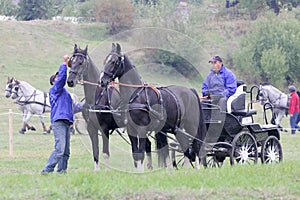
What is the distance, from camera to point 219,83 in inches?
525

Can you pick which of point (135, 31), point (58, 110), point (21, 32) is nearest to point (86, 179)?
point (58, 110)

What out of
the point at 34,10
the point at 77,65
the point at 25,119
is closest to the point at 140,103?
the point at 77,65

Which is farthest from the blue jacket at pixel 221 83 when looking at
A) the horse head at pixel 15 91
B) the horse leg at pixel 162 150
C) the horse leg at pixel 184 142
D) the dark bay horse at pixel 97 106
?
the horse head at pixel 15 91

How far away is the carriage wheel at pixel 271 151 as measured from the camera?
46.0 feet

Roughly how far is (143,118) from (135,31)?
6.24 feet

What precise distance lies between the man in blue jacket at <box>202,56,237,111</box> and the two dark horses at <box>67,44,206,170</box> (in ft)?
1.45

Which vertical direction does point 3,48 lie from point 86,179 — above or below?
above

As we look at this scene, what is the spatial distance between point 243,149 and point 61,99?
3.82 meters

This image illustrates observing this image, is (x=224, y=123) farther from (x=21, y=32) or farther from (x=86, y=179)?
(x=21, y=32)

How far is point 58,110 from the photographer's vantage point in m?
11.5

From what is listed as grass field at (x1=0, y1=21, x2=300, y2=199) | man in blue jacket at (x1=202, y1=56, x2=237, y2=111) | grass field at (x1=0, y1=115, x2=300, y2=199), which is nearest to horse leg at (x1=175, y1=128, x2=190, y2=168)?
grass field at (x1=0, y1=21, x2=300, y2=199)

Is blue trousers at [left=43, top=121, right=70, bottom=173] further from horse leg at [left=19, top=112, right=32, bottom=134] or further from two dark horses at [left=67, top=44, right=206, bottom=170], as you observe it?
horse leg at [left=19, top=112, right=32, bottom=134]

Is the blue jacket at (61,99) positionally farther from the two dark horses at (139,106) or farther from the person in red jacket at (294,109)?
the person in red jacket at (294,109)

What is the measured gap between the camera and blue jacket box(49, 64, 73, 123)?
11414 millimetres
